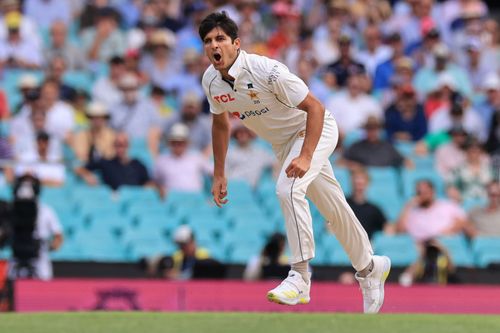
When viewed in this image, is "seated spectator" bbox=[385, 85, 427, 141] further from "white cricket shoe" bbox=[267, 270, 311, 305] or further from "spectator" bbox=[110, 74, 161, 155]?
"white cricket shoe" bbox=[267, 270, 311, 305]

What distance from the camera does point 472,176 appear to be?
46.9 ft

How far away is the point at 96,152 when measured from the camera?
14.2 m

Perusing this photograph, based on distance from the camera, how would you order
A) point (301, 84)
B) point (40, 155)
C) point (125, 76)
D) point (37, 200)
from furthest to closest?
point (125, 76) → point (40, 155) → point (37, 200) → point (301, 84)

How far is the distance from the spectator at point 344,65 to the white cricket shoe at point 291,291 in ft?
25.2

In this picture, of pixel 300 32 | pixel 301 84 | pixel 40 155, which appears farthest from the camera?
pixel 300 32

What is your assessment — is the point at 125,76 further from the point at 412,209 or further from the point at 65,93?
the point at 412,209

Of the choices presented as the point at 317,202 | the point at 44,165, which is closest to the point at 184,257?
the point at 44,165

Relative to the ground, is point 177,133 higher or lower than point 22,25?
lower

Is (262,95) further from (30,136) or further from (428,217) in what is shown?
(30,136)

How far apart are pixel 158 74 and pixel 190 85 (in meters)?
0.62

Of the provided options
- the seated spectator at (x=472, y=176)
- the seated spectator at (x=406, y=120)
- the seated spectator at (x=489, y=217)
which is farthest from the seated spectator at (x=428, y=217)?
the seated spectator at (x=406, y=120)

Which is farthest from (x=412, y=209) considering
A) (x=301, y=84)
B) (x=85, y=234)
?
(x=301, y=84)

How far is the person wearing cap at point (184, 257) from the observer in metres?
12.5

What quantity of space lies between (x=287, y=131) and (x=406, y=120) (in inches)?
267
